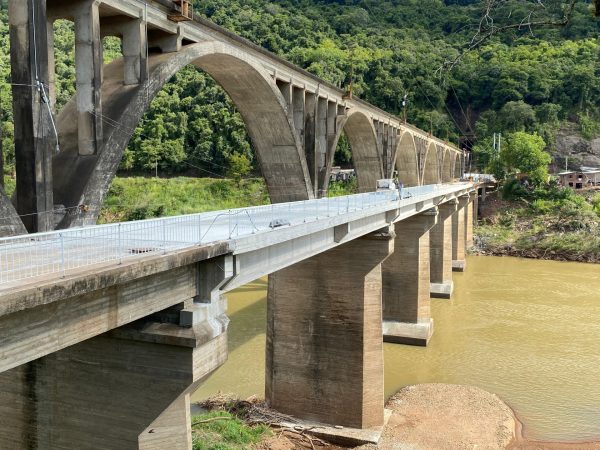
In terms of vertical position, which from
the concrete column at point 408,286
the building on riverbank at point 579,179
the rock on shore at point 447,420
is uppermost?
the building on riverbank at point 579,179

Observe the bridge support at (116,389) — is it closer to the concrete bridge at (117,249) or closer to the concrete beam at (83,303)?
the concrete bridge at (117,249)

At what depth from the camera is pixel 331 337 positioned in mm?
19719

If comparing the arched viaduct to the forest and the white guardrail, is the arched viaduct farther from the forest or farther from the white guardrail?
the forest

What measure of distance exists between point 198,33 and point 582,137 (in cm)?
9333

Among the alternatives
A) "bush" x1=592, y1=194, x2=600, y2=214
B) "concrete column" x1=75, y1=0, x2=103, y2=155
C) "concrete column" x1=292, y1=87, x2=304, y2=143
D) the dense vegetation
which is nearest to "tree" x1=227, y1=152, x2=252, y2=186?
the dense vegetation

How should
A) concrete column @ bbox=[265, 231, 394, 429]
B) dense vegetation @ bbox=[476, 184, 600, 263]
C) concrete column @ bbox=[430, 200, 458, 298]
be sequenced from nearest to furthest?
concrete column @ bbox=[265, 231, 394, 429], concrete column @ bbox=[430, 200, 458, 298], dense vegetation @ bbox=[476, 184, 600, 263]

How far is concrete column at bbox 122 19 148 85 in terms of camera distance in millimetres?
10492

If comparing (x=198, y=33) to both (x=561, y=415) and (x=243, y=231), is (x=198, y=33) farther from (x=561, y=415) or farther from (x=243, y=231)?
(x=561, y=415)

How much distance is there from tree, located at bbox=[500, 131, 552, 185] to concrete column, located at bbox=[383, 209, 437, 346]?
A: 158ft

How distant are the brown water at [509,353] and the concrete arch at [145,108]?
9.16 meters

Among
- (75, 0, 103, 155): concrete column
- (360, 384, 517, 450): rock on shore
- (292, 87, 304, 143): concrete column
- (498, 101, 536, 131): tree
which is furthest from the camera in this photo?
(498, 101, 536, 131): tree

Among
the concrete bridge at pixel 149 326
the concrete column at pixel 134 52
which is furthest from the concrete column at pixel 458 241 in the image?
the concrete column at pixel 134 52

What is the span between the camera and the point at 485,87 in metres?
104

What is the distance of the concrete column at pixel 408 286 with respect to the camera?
94.7 feet
